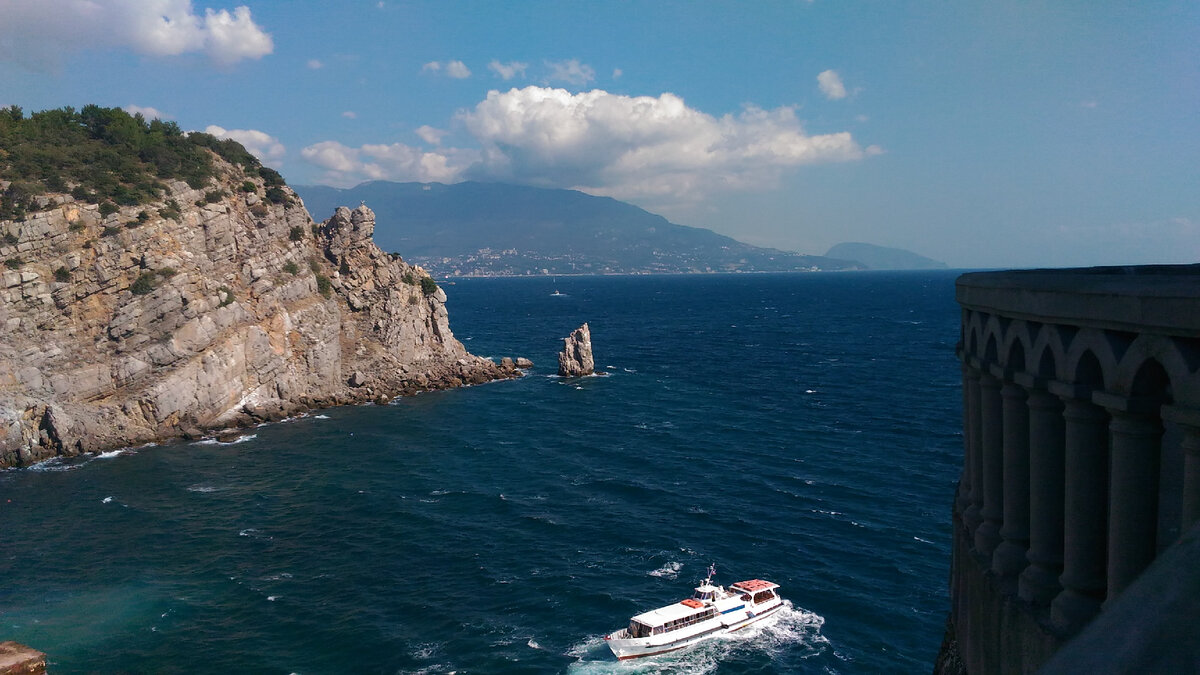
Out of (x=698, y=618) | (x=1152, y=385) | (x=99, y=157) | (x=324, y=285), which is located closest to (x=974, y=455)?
(x=1152, y=385)

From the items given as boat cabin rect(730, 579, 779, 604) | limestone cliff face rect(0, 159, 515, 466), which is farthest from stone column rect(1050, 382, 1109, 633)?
limestone cliff face rect(0, 159, 515, 466)

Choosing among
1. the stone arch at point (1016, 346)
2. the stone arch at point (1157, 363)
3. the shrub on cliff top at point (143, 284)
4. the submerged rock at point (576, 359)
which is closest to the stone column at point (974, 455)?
the stone arch at point (1016, 346)

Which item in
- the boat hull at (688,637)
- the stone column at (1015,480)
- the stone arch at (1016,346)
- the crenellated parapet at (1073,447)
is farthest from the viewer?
the boat hull at (688,637)

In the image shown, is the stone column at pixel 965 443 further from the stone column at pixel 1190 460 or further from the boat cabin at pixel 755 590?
the boat cabin at pixel 755 590

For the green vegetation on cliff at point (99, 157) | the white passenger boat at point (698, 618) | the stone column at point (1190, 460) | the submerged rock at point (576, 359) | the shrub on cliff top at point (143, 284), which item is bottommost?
the white passenger boat at point (698, 618)

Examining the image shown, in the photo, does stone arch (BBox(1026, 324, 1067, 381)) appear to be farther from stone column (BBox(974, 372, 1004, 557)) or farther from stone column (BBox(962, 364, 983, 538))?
stone column (BBox(962, 364, 983, 538))

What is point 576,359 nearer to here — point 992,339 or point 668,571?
point 668,571
